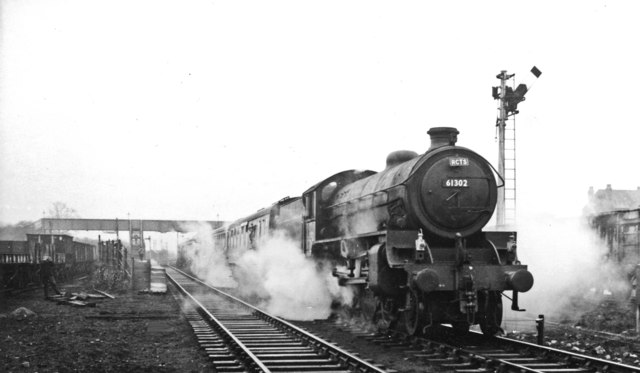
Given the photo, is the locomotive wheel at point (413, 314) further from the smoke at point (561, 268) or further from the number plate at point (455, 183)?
the smoke at point (561, 268)

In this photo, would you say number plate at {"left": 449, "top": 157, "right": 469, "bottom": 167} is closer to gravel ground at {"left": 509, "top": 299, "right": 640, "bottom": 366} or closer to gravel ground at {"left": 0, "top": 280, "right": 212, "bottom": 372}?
gravel ground at {"left": 509, "top": 299, "right": 640, "bottom": 366}

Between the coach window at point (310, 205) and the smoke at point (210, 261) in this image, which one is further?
the smoke at point (210, 261)

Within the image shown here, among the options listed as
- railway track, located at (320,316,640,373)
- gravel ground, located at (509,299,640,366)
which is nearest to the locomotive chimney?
railway track, located at (320,316,640,373)

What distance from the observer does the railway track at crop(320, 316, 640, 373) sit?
26.3 feet

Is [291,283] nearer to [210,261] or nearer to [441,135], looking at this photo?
[441,135]

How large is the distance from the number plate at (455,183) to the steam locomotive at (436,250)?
0.05 feet

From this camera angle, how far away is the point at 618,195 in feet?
199

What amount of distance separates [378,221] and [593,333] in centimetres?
447

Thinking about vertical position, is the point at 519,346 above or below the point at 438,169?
below

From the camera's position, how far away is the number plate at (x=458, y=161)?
10.8 m

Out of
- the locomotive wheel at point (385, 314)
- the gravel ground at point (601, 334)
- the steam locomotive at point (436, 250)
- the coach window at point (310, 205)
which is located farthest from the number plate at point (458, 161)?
the coach window at point (310, 205)

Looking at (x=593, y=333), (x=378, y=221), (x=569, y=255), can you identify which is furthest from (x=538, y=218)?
(x=378, y=221)

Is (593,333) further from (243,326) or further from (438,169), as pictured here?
(243,326)

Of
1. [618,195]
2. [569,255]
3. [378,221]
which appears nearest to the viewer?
[378,221]
